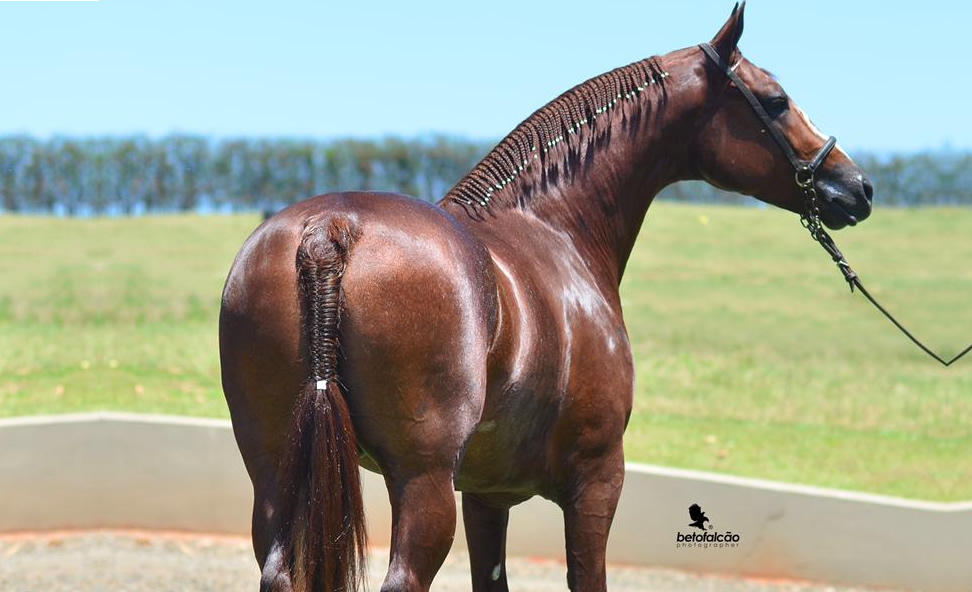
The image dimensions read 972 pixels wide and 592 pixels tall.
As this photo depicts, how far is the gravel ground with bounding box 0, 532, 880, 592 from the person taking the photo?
6.92 meters

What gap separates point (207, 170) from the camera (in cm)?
2323

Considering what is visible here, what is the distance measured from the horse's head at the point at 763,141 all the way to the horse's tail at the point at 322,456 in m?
2.08

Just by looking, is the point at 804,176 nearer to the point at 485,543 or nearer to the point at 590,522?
the point at 590,522

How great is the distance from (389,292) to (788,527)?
507cm

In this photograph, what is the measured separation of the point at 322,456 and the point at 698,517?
4.90m

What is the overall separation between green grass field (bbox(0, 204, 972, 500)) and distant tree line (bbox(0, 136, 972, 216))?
3.11 m

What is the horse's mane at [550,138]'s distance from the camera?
4527 millimetres

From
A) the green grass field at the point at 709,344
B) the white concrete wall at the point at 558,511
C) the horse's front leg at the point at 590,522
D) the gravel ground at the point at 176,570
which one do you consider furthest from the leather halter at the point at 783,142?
the green grass field at the point at 709,344

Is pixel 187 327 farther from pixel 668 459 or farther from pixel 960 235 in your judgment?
pixel 960 235

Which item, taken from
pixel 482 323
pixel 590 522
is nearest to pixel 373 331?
pixel 482 323

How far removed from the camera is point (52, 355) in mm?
10031

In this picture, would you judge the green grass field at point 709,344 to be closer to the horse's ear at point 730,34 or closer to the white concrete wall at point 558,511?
the white concrete wall at point 558,511

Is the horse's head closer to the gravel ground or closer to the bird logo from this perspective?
the bird logo

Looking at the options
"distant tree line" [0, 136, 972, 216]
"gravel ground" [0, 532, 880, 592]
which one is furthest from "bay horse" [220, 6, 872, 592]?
"distant tree line" [0, 136, 972, 216]
